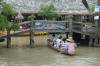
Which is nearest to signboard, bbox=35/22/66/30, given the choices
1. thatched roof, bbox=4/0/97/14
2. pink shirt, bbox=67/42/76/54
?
pink shirt, bbox=67/42/76/54

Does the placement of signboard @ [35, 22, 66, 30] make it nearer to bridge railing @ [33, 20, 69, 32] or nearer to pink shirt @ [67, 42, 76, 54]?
bridge railing @ [33, 20, 69, 32]

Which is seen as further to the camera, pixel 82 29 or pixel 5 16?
pixel 82 29

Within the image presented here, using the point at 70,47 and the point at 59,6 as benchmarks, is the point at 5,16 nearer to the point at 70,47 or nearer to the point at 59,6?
the point at 70,47

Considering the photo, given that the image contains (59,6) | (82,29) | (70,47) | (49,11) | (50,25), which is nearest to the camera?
(70,47)

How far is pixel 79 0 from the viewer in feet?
111

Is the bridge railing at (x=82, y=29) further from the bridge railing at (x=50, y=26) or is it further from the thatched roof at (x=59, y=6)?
the thatched roof at (x=59, y=6)

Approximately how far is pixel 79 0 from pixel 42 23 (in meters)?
16.3

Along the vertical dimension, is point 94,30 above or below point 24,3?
below

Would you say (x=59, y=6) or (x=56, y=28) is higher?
(x=59, y=6)

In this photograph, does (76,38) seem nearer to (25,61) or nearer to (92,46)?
(92,46)

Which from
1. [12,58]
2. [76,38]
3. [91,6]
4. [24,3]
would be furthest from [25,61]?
[91,6]

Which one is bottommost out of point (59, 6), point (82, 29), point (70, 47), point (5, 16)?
point (70, 47)

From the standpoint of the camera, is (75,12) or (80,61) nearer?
(80,61)

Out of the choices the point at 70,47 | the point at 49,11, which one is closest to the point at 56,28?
the point at 70,47
